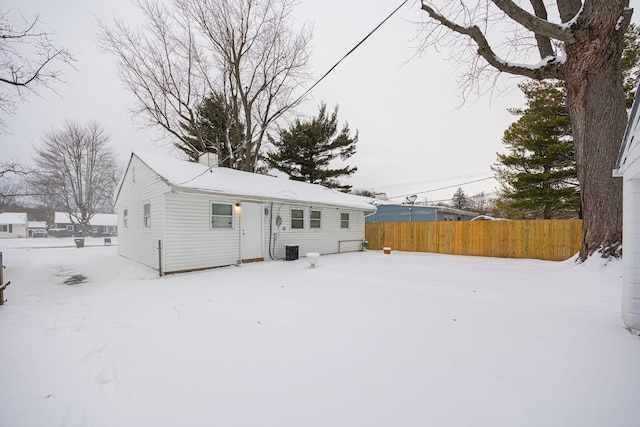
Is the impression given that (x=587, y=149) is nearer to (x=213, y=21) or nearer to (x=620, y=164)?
(x=620, y=164)

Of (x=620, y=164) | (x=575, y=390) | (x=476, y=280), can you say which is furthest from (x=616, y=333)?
(x=476, y=280)

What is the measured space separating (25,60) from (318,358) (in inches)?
459

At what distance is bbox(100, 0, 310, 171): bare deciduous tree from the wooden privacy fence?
9717 mm

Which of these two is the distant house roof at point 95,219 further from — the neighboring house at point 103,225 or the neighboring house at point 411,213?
the neighboring house at point 411,213

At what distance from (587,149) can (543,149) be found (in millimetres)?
8026

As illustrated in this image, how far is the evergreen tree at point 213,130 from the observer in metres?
16.4

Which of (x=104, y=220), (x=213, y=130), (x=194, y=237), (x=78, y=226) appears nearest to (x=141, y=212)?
(x=194, y=237)

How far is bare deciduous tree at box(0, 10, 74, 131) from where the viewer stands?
7.32 meters

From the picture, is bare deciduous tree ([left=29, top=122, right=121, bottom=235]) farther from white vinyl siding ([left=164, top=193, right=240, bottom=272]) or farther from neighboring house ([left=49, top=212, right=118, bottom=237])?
white vinyl siding ([left=164, top=193, right=240, bottom=272])

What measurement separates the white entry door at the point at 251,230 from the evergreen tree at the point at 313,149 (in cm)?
1176

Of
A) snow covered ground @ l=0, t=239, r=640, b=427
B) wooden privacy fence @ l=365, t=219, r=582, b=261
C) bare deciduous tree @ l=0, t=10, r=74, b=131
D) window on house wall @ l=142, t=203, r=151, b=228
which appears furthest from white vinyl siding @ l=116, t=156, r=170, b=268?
wooden privacy fence @ l=365, t=219, r=582, b=261

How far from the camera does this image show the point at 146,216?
9.43m

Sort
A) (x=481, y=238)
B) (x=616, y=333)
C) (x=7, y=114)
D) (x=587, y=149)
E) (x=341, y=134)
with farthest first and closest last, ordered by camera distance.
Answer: (x=341, y=134) → (x=481, y=238) → (x=7, y=114) → (x=587, y=149) → (x=616, y=333)

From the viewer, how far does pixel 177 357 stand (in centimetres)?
292
